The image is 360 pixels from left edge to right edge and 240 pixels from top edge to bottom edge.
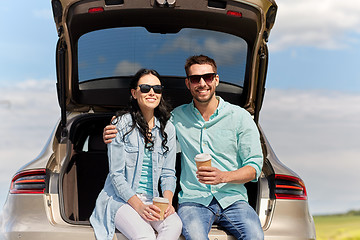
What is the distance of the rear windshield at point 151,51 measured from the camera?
398cm

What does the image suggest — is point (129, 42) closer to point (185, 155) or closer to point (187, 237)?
point (185, 155)

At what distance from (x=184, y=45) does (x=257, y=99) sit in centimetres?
78

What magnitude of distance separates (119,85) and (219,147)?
1.20 meters

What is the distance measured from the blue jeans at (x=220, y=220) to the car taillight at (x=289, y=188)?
0.34 metres

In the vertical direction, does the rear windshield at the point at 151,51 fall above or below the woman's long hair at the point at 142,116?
above

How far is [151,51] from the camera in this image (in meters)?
4.04

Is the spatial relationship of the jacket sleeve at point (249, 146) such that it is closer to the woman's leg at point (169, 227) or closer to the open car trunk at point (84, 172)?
the open car trunk at point (84, 172)

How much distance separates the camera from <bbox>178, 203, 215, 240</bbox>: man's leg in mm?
3139

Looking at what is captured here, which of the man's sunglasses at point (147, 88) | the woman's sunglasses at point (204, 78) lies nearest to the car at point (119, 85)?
the woman's sunglasses at point (204, 78)

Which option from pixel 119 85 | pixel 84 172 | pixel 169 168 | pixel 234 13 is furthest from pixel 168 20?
pixel 84 172

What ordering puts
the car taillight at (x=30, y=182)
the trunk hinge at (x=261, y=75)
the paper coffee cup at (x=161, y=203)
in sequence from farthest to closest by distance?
1. the trunk hinge at (x=261, y=75)
2. the car taillight at (x=30, y=182)
3. the paper coffee cup at (x=161, y=203)

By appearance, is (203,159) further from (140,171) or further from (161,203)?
(140,171)

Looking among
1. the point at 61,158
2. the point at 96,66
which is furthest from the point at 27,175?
the point at 96,66

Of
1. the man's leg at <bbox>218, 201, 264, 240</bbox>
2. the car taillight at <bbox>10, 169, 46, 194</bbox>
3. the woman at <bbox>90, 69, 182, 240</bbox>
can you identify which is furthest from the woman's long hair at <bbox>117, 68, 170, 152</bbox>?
the car taillight at <bbox>10, 169, 46, 194</bbox>
